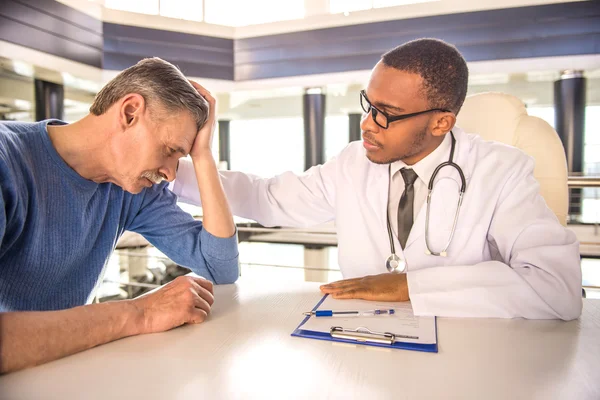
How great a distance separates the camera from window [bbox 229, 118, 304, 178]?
7422 millimetres

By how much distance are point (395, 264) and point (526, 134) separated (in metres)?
0.77

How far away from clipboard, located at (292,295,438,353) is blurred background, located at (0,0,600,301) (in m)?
2.14

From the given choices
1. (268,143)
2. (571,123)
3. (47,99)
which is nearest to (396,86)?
(571,123)

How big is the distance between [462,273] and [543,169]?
0.77 meters

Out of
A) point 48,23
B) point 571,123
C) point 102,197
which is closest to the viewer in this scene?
point 102,197

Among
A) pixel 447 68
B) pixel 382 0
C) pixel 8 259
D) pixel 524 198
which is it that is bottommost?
pixel 8 259

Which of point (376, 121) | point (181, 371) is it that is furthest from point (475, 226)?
point (181, 371)

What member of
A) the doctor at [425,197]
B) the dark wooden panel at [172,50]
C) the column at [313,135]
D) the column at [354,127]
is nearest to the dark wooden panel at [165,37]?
the dark wooden panel at [172,50]

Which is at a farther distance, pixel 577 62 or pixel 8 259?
pixel 577 62

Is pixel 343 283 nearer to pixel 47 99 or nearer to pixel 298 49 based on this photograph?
pixel 298 49

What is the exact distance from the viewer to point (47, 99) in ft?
13.9

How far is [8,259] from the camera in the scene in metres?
0.89

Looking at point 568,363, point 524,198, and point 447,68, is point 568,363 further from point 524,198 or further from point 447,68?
point 447,68

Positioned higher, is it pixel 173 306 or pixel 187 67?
pixel 187 67
